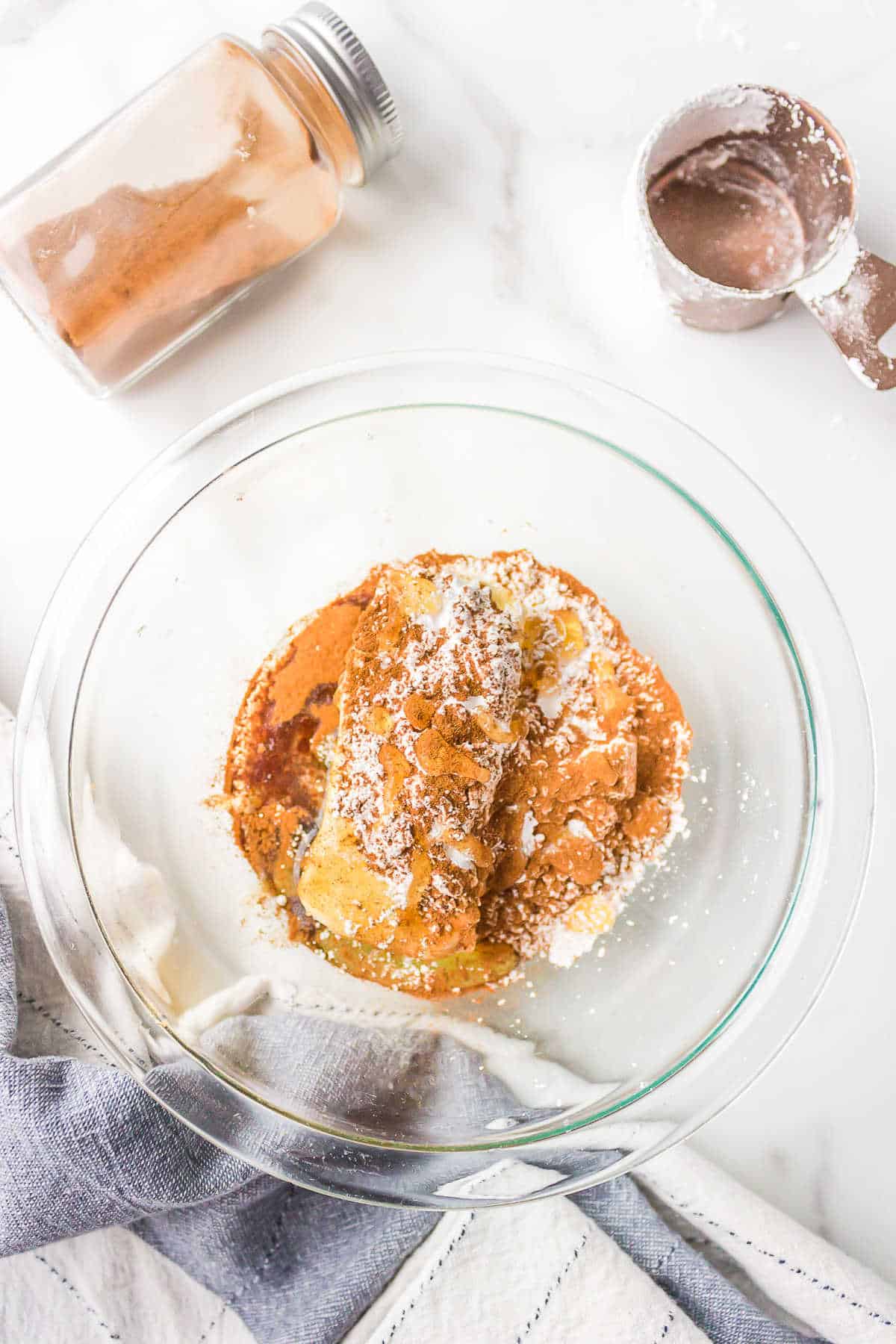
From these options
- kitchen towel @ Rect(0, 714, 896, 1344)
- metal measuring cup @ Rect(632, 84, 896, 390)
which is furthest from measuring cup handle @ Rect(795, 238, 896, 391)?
kitchen towel @ Rect(0, 714, 896, 1344)

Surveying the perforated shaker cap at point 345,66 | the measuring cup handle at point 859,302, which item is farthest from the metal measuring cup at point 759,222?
the perforated shaker cap at point 345,66

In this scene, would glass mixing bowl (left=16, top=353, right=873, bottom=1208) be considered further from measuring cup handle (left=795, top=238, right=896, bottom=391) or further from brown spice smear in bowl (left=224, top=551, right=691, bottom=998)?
measuring cup handle (left=795, top=238, right=896, bottom=391)

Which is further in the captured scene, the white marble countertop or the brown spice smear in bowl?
the white marble countertop

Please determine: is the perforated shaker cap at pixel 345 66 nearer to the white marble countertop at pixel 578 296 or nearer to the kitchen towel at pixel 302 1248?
the white marble countertop at pixel 578 296

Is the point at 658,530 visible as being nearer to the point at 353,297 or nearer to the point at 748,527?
the point at 748,527

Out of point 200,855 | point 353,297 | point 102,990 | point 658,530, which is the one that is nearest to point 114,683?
point 200,855

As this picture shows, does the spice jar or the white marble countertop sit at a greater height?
the spice jar

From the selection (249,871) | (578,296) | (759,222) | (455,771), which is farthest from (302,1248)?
(759,222)

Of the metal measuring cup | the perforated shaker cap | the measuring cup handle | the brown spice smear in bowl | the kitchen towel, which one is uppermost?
the perforated shaker cap
